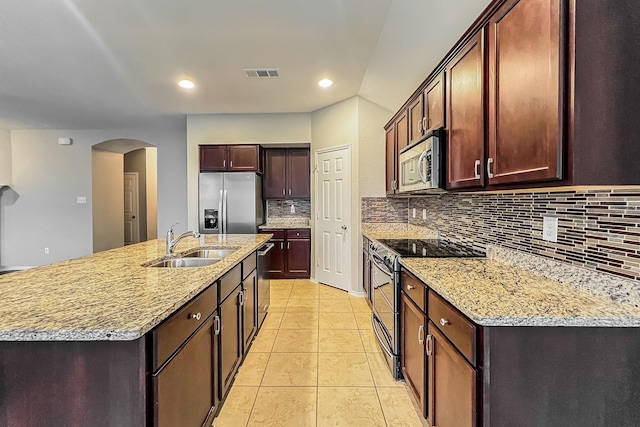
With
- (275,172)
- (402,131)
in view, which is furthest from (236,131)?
(402,131)

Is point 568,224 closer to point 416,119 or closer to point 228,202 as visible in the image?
point 416,119

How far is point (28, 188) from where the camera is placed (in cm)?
608

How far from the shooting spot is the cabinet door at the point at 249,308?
2.43 meters

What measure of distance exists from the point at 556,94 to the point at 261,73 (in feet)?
10.2

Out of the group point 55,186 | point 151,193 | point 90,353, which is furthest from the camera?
point 151,193

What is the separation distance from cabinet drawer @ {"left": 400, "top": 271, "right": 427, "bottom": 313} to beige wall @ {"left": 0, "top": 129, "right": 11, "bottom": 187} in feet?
24.2

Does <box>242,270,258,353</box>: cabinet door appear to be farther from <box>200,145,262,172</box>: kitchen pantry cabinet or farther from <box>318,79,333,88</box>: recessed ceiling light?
<box>200,145,262,172</box>: kitchen pantry cabinet

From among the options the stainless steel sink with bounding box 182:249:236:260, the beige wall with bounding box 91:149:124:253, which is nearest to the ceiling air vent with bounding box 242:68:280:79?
the stainless steel sink with bounding box 182:249:236:260

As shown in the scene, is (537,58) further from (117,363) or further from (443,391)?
(117,363)

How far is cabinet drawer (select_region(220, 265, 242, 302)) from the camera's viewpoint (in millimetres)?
1866

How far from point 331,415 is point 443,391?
0.79 m

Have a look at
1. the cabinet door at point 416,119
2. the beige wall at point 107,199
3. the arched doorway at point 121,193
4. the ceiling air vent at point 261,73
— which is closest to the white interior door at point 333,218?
the ceiling air vent at point 261,73

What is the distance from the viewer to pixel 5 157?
5961mm

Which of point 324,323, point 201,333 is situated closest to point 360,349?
point 324,323
